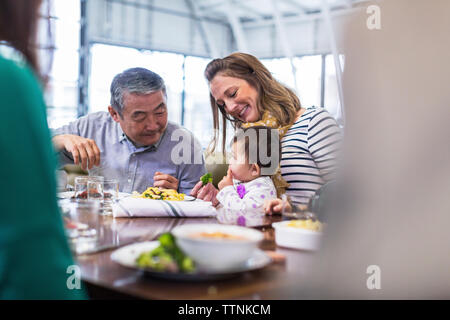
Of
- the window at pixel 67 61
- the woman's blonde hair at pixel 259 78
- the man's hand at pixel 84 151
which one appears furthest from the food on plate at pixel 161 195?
the window at pixel 67 61

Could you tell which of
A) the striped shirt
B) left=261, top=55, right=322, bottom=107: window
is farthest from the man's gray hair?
left=261, top=55, right=322, bottom=107: window

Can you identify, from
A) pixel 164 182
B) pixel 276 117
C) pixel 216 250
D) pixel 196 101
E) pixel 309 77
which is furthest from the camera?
pixel 196 101

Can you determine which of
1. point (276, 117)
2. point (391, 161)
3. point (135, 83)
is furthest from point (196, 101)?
point (391, 161)

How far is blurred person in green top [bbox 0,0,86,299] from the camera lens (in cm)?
55

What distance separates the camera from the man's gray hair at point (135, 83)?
92.9 inches

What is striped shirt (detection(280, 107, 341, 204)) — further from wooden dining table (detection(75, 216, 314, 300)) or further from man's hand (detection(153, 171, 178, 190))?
wooden dining table (detection(75, 216, 314, 300))

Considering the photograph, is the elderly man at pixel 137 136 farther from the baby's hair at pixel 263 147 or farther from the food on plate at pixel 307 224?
the food on plate at pixel 307 224

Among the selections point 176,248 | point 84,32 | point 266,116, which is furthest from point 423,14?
point 84,32

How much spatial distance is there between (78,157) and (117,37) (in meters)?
7.65

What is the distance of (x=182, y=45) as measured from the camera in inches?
398

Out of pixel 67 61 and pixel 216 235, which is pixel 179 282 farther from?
pixel 67 61

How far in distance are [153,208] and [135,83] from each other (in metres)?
1.15

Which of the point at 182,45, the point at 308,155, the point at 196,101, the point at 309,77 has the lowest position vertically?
the point at 308,155
